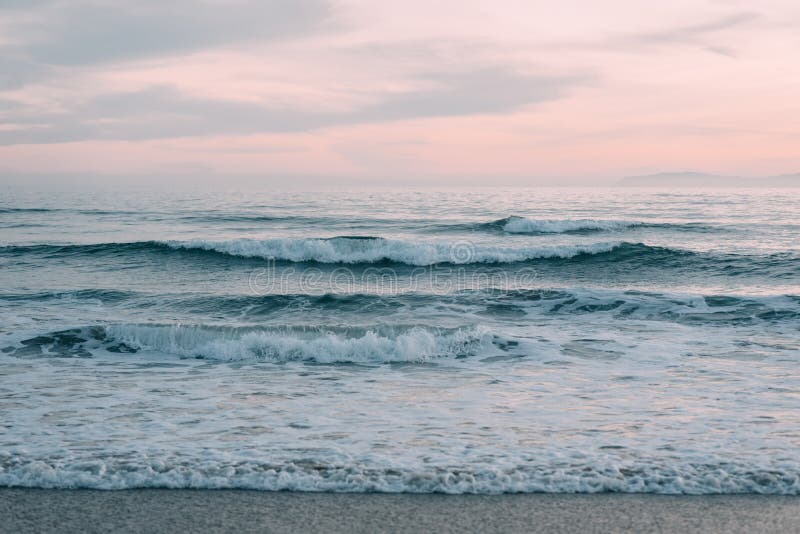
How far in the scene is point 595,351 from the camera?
10.5 metres

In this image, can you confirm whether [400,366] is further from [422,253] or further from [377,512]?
[422,253]

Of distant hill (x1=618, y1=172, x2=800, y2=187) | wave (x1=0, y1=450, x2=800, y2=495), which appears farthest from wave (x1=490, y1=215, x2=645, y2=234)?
distant hill (x1=618, y1=172, x2=800, y2=187)

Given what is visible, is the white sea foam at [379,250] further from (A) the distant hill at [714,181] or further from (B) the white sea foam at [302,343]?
(A) the distant hill at [714,181]

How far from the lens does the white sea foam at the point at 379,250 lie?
2308cm

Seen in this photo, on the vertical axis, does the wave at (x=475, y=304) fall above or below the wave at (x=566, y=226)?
below

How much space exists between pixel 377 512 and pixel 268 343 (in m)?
6.22

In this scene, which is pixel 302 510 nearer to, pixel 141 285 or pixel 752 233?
pixel 141 285

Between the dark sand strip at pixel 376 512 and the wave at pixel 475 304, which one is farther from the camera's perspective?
the wave at pixel 475 304

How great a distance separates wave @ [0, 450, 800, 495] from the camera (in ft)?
17.1

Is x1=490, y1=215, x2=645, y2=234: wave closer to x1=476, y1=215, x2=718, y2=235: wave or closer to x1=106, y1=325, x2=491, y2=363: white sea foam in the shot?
x1=476, y1=215, x2=718, y2=235: wave

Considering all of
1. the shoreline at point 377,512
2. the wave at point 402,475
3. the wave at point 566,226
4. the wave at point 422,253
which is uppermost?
the wave at point 566,226

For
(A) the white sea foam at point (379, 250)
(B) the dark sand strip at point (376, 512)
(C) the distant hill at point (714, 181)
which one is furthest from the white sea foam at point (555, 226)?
(C) the distant hill at point (714, 181)

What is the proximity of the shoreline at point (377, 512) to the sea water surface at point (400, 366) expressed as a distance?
0.54ft

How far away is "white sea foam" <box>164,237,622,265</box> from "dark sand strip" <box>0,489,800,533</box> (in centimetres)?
1764
